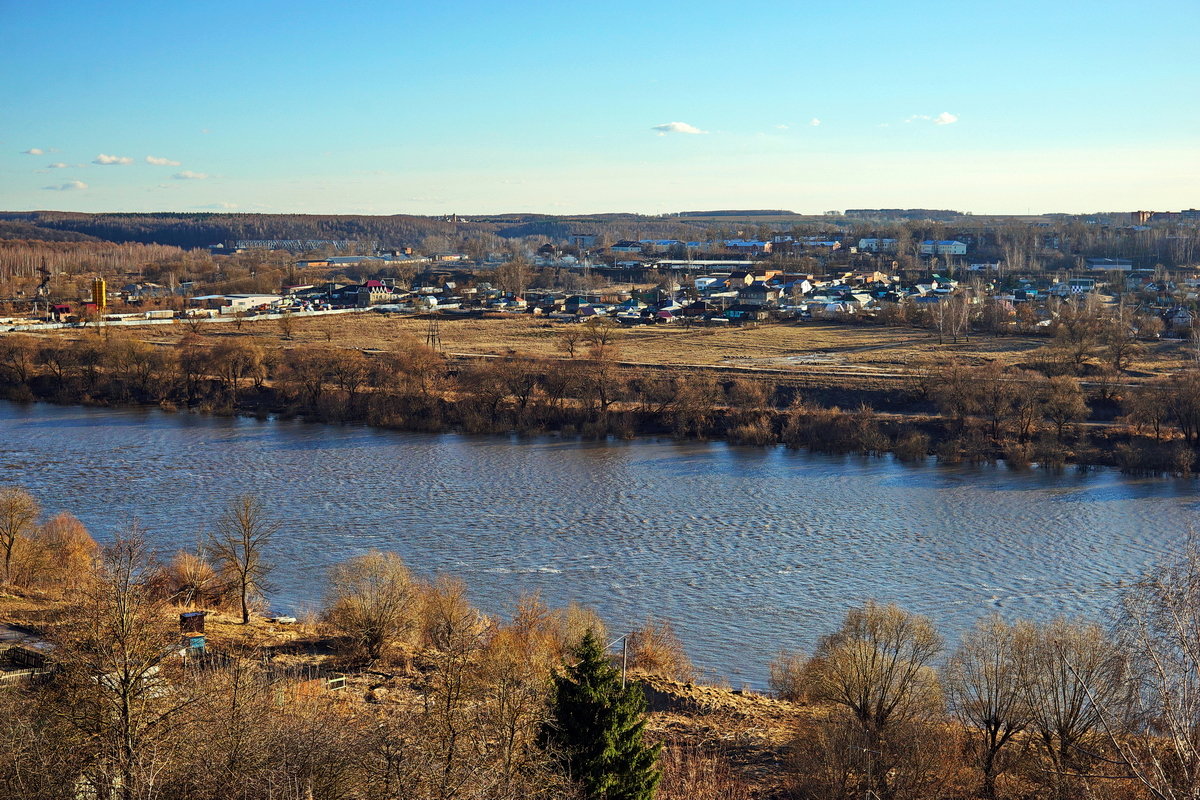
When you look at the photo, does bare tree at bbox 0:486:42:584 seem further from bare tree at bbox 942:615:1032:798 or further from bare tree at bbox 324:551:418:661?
bare tree at bbox 942:615:1032:798

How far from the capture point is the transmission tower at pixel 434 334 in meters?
19.0

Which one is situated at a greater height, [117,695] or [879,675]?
[117,695]

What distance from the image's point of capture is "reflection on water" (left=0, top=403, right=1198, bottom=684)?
309 inches

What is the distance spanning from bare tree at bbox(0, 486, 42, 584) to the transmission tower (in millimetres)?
10453

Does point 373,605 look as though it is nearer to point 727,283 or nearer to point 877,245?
point 727,283

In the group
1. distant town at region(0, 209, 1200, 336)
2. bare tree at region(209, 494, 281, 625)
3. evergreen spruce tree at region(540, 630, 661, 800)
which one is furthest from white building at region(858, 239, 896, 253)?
evergreen spruce tree at region(540, 630, 661, 800)

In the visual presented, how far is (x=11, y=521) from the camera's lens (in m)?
7.69

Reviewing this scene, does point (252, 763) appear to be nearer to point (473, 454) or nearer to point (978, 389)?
point (473, 454)

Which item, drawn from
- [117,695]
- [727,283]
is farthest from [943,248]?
[117,695]

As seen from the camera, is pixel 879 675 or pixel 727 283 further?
pixel 727 283

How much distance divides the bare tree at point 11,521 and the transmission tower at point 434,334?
10453 mm

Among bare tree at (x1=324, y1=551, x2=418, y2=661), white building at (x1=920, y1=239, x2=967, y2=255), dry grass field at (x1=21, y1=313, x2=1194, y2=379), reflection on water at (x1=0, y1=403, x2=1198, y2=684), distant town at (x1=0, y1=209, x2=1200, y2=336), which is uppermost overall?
white building at (x1=920, y1=239, x2=967, y2=255)

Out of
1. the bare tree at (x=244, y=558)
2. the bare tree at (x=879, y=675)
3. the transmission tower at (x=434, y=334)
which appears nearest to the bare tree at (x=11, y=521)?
the bare tree at (x=244, y=558)

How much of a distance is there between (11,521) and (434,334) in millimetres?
13030
